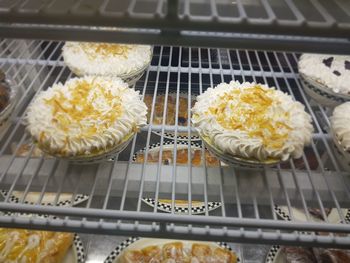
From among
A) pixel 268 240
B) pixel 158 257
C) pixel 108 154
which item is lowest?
pixel 158 257

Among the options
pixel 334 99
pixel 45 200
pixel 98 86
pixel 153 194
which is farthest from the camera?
pixel 45 200

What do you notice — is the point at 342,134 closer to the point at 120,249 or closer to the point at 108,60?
the point at 108,60

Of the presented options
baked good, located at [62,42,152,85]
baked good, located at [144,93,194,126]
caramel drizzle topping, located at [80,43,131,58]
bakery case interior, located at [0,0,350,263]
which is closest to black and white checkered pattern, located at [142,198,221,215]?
bakery case interior, located at [0,0,350,263]

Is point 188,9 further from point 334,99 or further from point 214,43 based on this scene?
point 334,99

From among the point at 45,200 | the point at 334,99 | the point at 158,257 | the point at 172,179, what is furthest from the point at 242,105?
the point at 45,200

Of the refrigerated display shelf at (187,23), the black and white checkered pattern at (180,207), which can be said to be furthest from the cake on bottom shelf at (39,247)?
the refrigerated display shelf at (187,23)

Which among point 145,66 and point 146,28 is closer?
point 146,28

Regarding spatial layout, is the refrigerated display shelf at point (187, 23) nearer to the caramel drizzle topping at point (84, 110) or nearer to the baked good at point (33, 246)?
the caramel drizzle topping at point (84, 110)

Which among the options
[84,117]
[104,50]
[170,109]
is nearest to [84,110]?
[84,117]
